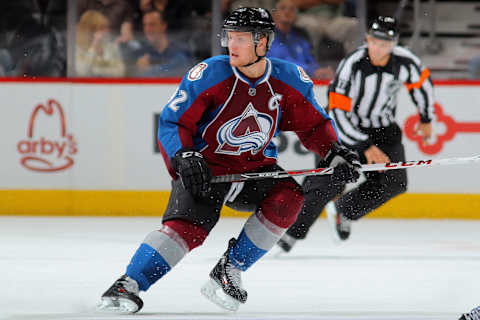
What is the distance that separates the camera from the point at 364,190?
4703mm

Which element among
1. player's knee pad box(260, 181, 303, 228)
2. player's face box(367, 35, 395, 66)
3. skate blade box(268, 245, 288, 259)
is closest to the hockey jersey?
player's knee pad box(260, 181, 303, 228)

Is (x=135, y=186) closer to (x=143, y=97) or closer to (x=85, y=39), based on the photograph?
(x=143, y=97)

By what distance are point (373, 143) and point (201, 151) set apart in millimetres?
1948

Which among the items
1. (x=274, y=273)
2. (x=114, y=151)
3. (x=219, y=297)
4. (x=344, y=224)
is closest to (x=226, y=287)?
(x=219, y=297)

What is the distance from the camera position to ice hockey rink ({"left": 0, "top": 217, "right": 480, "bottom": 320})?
3.02m

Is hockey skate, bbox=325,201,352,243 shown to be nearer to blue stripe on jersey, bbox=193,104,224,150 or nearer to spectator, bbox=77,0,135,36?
blue stripe on jersey, bbox=193,104,224,150

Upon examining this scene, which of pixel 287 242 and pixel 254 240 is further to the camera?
pixel 287 242

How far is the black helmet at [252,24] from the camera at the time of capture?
9.42 feet

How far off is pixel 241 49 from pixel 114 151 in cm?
352

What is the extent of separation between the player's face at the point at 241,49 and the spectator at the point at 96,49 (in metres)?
3.58

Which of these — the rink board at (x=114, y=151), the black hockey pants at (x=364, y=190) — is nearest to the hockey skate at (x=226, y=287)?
the black hockey pants at (x=364, y=190)

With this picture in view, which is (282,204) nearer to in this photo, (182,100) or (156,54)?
(182,100)

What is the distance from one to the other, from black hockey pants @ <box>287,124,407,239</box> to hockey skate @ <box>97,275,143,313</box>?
5.84 feet

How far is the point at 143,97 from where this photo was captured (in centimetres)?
631
